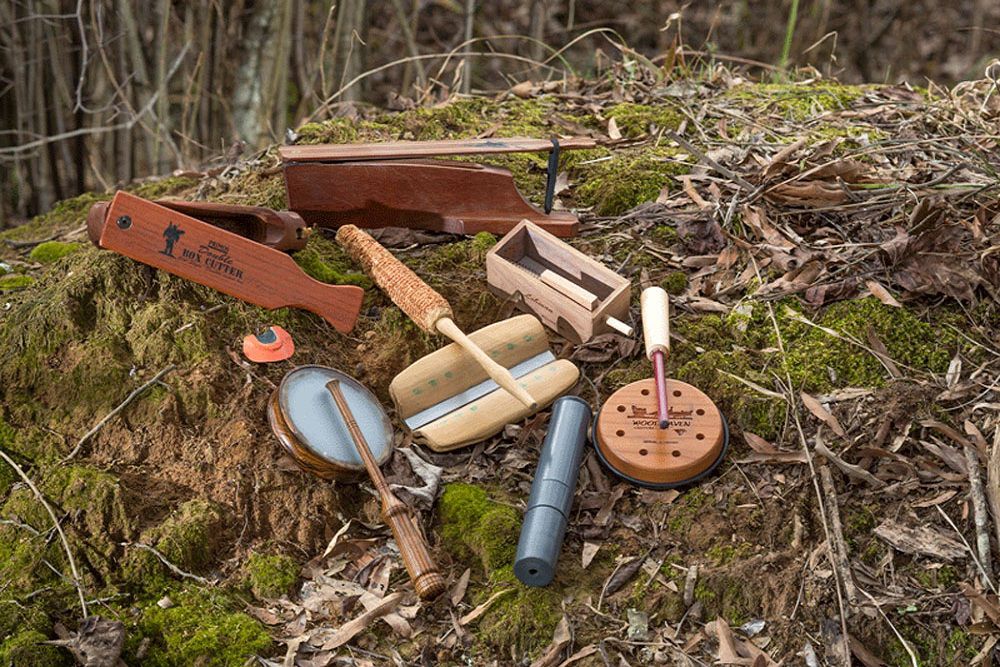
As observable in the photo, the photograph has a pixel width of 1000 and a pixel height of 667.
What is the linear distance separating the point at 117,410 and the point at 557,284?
1401 mm

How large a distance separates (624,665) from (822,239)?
1.79 m

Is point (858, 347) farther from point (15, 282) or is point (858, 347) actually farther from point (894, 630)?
point (15, 282)

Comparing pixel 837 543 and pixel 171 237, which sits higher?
pixel 171 237

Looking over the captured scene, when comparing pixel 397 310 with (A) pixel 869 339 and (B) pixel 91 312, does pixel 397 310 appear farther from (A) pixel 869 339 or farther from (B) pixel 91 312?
(A) pixel 869 339

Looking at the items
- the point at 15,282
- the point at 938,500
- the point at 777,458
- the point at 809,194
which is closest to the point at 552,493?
the point at 777,458

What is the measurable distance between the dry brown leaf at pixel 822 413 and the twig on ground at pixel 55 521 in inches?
80.6

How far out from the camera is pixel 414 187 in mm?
3680

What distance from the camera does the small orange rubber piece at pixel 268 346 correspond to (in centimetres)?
309

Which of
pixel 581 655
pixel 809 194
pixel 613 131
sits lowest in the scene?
pixel 581 655

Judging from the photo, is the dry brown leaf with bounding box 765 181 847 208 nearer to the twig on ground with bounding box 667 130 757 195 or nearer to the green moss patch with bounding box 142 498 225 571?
the twig on ground with bounding box 667 130 757 195

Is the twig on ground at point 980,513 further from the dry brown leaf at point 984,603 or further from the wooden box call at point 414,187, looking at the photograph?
the wooden box call at point 414,187

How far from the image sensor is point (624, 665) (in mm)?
2500

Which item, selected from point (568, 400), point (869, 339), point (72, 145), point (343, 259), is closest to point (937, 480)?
point (869, 339)

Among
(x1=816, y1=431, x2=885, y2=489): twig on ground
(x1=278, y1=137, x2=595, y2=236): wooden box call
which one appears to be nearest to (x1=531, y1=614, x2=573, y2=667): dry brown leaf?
(x1=816, y1=431, x2=885, y2=489): twig on ground
